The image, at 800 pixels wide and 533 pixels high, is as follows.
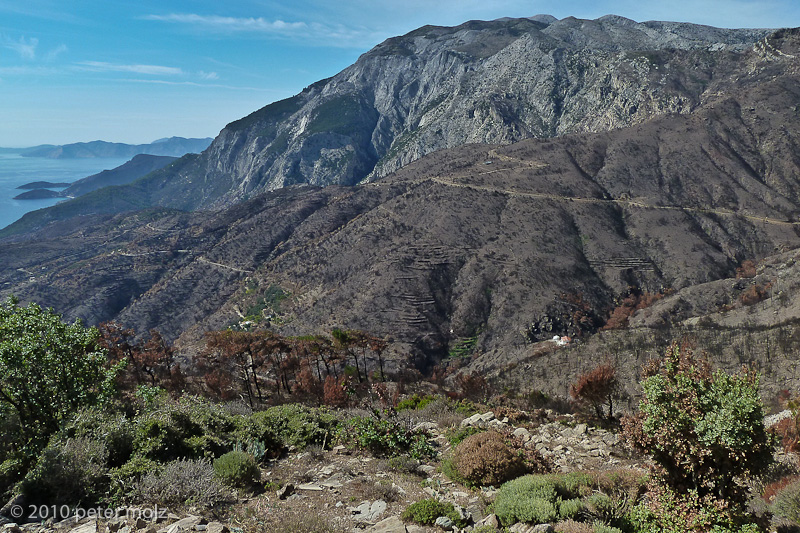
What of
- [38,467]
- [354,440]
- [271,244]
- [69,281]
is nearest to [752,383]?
[354,440]

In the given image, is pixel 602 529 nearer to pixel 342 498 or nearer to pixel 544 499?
pixel 544 499

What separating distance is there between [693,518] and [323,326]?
6979 centimetres

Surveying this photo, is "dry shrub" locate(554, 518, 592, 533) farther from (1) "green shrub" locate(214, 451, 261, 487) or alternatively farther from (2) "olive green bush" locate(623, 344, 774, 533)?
(1) "green shrub" locate(214, 451, 261, 487)

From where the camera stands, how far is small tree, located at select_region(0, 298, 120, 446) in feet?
34.0

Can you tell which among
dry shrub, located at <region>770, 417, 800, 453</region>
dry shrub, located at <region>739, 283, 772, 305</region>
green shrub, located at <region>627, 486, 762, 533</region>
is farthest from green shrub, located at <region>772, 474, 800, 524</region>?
dry shrub, located at <region>739, 283, 772, 305</region>

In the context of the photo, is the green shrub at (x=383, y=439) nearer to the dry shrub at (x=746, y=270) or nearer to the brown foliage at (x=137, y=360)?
the brown foliage at (x=137, y=360)

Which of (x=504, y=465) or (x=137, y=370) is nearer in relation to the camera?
(x=504, y=465)

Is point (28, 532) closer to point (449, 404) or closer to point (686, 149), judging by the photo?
point (449, 404)

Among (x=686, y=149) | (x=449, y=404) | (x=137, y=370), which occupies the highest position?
(x=686, y=149)

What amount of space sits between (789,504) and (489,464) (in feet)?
16.5

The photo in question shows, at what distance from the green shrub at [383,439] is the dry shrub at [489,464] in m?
1.81

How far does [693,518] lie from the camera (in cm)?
654
